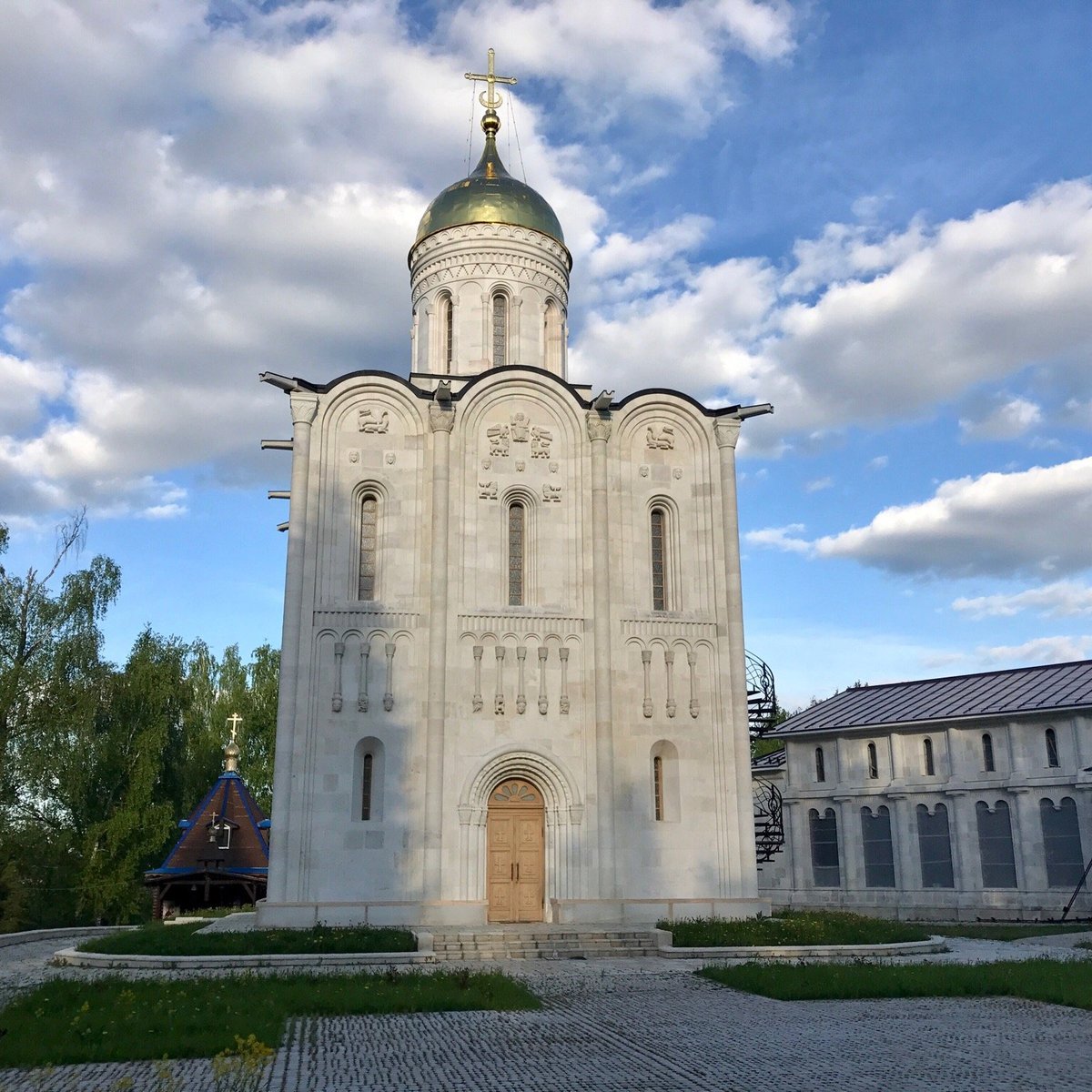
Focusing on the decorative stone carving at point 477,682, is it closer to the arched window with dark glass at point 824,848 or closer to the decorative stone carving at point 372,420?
the decorative stone carving at point 372,420

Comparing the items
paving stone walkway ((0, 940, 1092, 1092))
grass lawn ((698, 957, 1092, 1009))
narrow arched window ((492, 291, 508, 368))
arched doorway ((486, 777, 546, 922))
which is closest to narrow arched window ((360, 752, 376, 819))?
arched doorway ((486, 777, 546, 922))

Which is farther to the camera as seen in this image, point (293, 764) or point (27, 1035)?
point (293, 764)

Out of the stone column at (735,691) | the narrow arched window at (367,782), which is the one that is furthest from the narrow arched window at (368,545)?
the stone column at (735,691)

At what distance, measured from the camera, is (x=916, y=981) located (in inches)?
457

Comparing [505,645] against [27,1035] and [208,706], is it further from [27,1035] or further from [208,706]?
[208,706]

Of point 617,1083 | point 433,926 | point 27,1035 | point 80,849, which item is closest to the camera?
point 617,1083

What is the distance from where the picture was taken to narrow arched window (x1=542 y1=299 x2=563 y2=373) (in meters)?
24.9

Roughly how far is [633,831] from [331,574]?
24.6 ft

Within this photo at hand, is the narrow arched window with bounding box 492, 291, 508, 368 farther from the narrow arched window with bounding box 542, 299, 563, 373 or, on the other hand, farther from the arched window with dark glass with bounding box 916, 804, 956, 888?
the arched window with dark glass with bounding box 916, 804, 956, 888

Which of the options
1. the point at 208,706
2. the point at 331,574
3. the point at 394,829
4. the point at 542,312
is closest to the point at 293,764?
the point at 394,829

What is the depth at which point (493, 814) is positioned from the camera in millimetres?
19656

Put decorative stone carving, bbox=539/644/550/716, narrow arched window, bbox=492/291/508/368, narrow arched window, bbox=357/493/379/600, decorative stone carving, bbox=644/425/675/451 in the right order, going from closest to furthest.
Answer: decorative stone carving, bbox=539/644/550/716
narrow arched window, bbox=357/493/379/600
decorative stone carving, bbox=644/425/675/451
narrow arched window, bbox=492/291/508/368

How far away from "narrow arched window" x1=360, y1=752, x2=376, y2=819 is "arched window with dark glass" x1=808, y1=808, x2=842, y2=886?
17.7 meters

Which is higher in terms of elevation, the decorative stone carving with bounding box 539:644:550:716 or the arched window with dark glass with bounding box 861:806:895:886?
the decorative stone carving with bounding box 539:644:550:716
